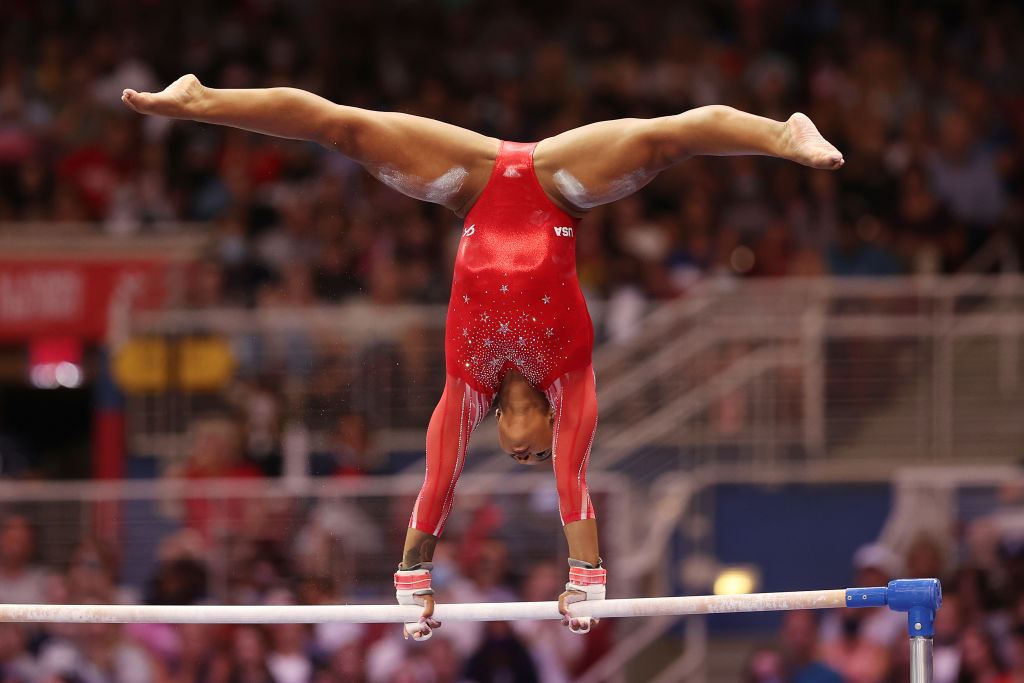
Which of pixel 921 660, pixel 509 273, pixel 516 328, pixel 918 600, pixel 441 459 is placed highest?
pixel 509 273

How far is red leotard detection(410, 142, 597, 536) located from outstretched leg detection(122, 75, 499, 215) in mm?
105

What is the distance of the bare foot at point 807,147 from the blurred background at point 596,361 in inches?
152

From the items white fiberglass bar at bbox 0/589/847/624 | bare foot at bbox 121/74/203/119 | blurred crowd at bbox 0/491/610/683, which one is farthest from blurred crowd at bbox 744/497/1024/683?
bare foot at bbox 121/74/203/119

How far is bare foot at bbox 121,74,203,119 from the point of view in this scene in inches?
221

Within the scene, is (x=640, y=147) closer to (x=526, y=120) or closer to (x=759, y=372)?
(x=759, y=372)

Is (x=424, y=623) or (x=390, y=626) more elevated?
(x=424, y=623)

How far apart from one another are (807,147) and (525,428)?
1651mm

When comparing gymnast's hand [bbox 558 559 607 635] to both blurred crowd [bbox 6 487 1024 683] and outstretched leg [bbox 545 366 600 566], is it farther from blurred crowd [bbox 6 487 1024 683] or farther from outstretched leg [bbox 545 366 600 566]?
blurred crowd [bbox 6 487 1024 683]

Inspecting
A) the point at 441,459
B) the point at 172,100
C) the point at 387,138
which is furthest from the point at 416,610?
the point at 172,100

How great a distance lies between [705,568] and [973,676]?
192cm

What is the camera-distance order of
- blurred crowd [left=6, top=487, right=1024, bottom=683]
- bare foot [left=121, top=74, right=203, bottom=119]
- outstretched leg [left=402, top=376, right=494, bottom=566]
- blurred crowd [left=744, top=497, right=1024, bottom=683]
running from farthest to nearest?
blurred crowd [left=6, top=487, right=1024, bottom=683] < blurred crowd [left=744, top=497, right=1024, bottom=683] < outstretched leg [left=402, top=376, right=494, bottom=566] < bare foot [left=121, top=74, right=203, bottom=119]

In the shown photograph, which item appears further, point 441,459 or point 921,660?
point 441,459

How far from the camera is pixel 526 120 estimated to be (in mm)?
12188

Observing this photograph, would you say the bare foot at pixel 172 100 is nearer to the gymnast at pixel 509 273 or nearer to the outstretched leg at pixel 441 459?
the gymnast at pixel 509 273
